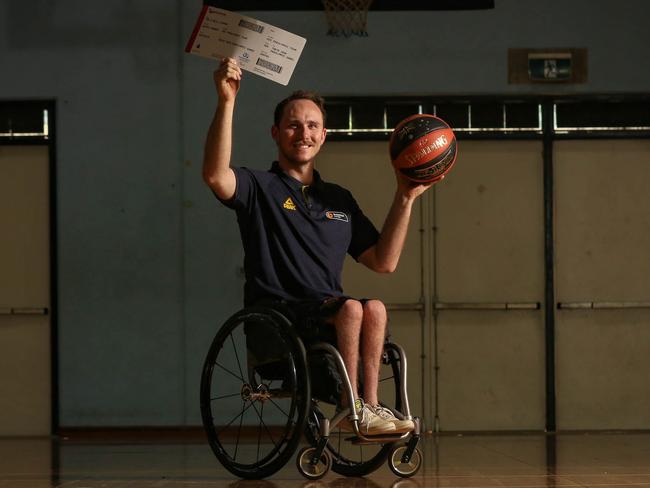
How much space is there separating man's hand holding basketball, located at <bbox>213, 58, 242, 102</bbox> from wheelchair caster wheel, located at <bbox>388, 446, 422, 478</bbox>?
1.24 meters

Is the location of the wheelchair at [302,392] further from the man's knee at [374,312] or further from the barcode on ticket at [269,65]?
the barcode on ticket at [269,65]

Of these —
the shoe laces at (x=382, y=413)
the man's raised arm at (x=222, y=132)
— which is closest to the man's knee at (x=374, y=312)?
the shoe laces at (x=382, y=413)

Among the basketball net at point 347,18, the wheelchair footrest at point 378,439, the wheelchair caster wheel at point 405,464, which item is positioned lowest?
the wheelchair caster wheel at point 405,464

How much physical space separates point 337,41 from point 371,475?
10.5 feet

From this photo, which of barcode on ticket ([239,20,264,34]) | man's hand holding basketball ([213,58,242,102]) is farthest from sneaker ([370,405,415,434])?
barcode on ticket ([239,20,264,34])

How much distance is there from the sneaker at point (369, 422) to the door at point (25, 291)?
352 centimetres

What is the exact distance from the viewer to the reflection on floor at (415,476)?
3168 mm

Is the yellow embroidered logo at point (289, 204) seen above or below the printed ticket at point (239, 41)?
below

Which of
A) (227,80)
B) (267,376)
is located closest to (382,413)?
(267,376)

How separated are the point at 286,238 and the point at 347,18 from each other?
9.99 feet

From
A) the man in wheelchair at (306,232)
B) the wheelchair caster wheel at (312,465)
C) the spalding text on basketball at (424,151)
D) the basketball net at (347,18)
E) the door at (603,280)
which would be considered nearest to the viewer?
the man in wheelchair at (306,232)

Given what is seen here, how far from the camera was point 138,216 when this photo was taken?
5879mm

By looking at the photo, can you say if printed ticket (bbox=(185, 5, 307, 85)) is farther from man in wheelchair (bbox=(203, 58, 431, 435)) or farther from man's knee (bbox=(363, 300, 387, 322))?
man's knee (bbox=(363, 300, 387, 322))

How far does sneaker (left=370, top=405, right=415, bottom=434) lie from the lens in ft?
9.36
